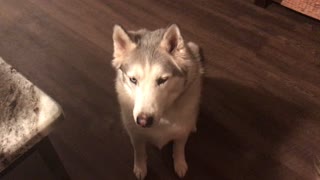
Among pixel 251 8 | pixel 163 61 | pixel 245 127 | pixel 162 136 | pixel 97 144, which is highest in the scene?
pixel 163 61

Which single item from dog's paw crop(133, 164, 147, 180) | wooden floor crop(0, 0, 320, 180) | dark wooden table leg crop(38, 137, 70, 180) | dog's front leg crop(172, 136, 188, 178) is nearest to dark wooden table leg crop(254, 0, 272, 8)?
wooden floor crop(0, 0, 320, 180)

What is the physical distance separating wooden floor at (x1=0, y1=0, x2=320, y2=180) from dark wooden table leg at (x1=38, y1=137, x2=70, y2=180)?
258 mm

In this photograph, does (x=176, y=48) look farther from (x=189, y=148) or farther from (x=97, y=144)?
(x=97, y=144)

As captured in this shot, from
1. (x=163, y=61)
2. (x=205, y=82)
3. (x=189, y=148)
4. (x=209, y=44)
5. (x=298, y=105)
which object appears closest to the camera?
(x=163, y=61)

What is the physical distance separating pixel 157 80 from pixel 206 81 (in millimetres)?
887

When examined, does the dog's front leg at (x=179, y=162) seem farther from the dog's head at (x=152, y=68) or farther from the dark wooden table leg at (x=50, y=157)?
the dark wooden table leg at (x=50, y=157)

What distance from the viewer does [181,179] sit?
5.41 feet

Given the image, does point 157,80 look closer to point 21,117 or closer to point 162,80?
point 162,80

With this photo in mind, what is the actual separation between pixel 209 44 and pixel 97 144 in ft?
3.28

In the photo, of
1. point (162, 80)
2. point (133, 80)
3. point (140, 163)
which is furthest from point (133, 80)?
point (140, 163)

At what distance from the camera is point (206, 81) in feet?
6.81

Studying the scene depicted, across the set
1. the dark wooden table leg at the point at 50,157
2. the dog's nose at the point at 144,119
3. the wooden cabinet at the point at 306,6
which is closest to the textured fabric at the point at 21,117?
the dark wooden table leg at the point at 50,157

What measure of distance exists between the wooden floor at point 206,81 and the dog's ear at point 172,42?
0.66 meters

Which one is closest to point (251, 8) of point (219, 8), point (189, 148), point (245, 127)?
point (219, 8)
